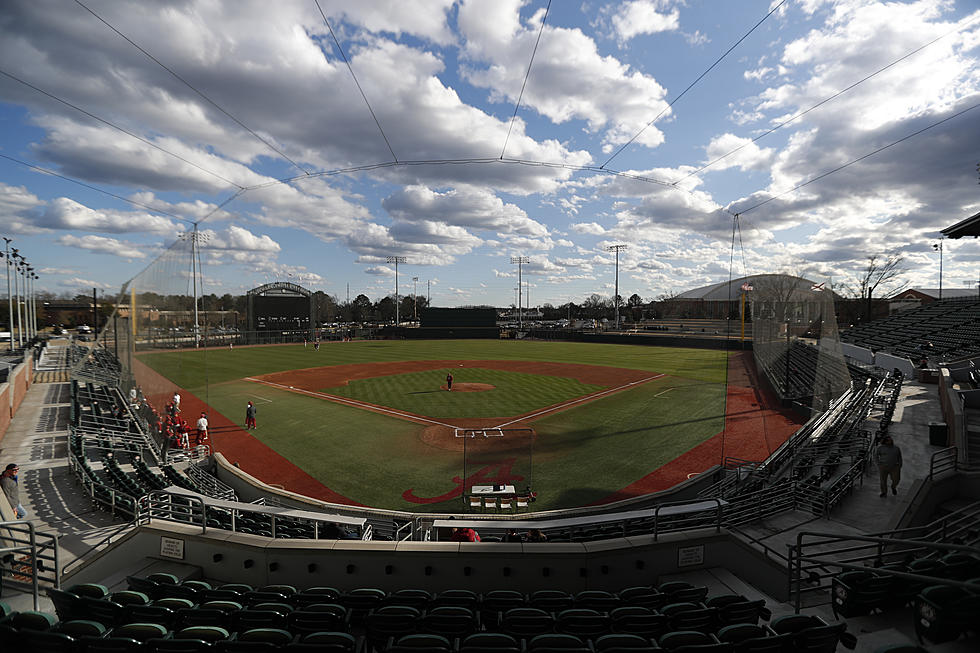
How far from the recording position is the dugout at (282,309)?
69625 mm

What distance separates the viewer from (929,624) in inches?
185

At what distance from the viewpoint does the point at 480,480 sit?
15.2 metres

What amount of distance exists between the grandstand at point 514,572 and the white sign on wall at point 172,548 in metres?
0.03

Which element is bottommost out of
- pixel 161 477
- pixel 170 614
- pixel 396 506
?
pixel 396 506

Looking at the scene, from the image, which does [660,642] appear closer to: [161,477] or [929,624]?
[929,624]

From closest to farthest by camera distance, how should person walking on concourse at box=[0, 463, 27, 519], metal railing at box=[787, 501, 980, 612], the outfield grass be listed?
metal railing at box=[787, 501, 980, 612], person walking on concourse at box=[0, 463, 27, 519], the outfield grass

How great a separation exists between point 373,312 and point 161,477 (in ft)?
503

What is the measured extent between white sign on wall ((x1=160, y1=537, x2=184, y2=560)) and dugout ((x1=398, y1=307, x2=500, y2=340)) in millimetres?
78177

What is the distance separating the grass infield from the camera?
15.0 m

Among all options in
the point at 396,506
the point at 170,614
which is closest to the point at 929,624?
the point at 170,614

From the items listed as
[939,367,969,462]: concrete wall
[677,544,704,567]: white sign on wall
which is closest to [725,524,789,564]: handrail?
[677,544,704,567]: white sign on wall

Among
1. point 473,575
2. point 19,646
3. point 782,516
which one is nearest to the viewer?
point 19,646

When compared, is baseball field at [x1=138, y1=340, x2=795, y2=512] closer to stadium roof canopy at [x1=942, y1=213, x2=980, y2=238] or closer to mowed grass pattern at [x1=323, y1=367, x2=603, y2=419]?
mowed grass pattern at [x1=323, y1=367, x2=603, y2=419]

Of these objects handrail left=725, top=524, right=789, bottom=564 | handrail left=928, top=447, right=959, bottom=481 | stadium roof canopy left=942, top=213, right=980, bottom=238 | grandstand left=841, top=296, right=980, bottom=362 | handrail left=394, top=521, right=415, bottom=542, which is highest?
stadium roof canopy left=942, top=213, right=980, bottom=238
